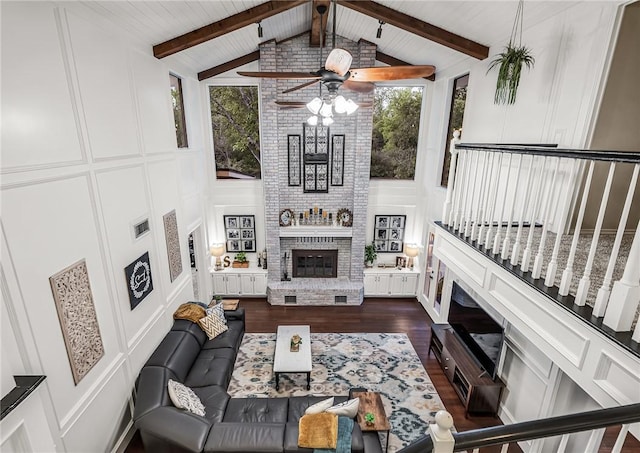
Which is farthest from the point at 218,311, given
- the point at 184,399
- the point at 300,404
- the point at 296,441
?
the point at 296,441

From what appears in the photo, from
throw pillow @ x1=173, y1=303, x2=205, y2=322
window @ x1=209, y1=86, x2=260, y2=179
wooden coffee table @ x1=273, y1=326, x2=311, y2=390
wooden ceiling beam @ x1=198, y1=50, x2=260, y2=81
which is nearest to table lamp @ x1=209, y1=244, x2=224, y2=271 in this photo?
window @ x1=209, y1=86, x2=260, y2=179

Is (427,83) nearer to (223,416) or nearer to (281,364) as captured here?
(281,364)

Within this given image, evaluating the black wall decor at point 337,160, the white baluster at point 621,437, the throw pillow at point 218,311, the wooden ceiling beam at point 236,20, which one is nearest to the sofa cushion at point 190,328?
the throw pillow at point 218,311

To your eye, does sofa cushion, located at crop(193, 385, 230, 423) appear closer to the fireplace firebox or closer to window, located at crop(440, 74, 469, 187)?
the fireplace firebox

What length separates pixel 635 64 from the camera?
2.84 m

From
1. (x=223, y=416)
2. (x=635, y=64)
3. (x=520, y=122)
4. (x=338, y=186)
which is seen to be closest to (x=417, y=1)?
(x=520, y=122)

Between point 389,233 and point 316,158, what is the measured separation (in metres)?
2.40

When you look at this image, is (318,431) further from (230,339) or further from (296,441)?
(230,339)

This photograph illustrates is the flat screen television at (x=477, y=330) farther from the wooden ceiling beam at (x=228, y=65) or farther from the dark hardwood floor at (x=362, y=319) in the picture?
the wooden ceiling beam at (x=228, y=65)

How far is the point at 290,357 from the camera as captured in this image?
16.0ft

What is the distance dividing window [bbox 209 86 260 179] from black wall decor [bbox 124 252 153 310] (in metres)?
3.40

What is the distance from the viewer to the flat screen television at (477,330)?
415 cm

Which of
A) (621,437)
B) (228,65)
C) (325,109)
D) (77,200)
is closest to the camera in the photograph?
(621,437)

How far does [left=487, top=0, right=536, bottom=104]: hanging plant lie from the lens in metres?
3.57
